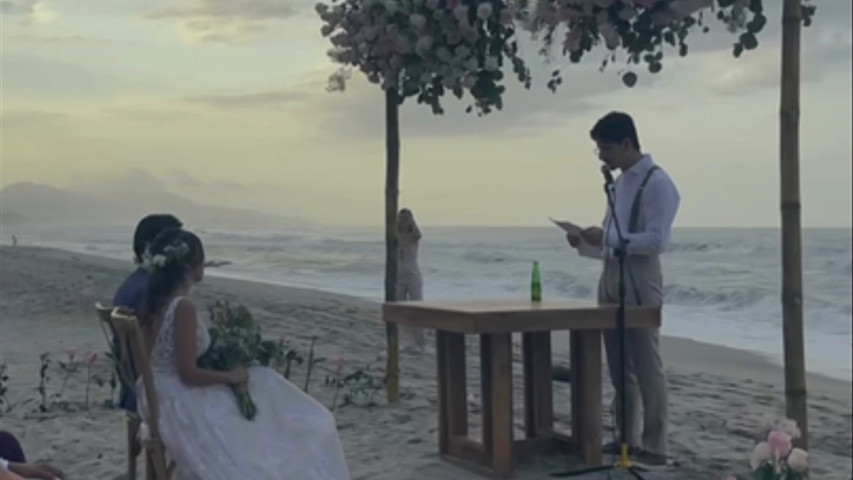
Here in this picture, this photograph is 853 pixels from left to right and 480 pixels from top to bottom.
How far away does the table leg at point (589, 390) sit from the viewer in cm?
526

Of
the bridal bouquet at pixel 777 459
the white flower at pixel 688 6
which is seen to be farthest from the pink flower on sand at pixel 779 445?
the white flower at pixel 688 6

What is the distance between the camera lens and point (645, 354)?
5258 mm

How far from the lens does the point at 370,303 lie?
17312 millimetres

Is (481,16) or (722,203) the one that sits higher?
(481,16)

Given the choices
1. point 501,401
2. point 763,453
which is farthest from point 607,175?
point 763,453

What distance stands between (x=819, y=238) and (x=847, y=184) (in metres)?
16.8

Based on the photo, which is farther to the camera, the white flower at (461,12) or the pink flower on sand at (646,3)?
the white flower at (461,12)

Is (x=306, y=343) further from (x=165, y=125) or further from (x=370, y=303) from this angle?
(x=370, y=303)

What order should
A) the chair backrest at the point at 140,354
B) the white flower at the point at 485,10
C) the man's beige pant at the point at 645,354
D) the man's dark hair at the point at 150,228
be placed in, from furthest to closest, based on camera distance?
1. the white flower at the point at 485,10
2. the man's beige pant at the point at 645,354
3. the man's dark hair at the point at 150,228
4. the chair backrest at the point at 140,354

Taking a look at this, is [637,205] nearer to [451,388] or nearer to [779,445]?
[451,388]

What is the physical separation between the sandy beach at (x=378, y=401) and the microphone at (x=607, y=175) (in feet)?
3.97

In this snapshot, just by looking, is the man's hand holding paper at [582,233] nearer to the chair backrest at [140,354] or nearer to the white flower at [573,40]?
the white flower at [573,40]

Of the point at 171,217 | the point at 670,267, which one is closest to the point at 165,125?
the point at 171,217

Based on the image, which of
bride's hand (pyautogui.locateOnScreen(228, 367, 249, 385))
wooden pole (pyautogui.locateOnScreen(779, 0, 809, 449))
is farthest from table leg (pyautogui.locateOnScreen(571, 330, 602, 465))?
bride's hand (pyautogui.locateOnScreen(228, 367, 249, 385))
